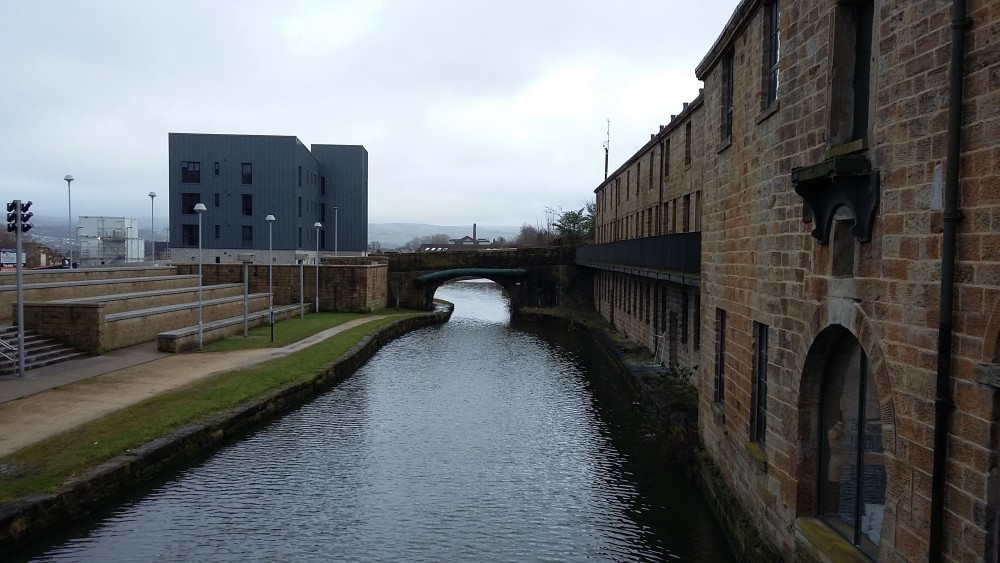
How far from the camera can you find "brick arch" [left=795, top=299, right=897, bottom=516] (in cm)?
530

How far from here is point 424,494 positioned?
11.4m

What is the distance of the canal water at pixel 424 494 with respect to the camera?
9367 millimetres

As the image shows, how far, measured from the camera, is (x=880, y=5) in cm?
546

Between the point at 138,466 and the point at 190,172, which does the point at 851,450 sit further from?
the point at 190,172

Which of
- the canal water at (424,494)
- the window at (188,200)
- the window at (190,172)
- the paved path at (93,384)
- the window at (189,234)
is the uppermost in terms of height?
the window at (190,172)

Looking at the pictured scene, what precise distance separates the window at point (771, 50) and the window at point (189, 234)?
1846 inches

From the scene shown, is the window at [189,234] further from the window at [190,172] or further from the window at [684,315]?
the window at [684,315]

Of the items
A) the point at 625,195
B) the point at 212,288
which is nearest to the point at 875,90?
the point at 625,195

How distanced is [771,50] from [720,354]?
14.8ft

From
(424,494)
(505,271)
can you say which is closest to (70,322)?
(424,494)

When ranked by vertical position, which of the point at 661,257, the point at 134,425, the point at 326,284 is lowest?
the point at 134,425

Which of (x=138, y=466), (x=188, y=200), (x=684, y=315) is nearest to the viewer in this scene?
(x=138, y=466)

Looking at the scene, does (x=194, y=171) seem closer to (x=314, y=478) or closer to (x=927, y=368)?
(x=314, y=478)

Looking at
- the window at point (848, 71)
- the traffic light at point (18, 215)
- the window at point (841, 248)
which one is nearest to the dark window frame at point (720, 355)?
the window at point (841, 248)
